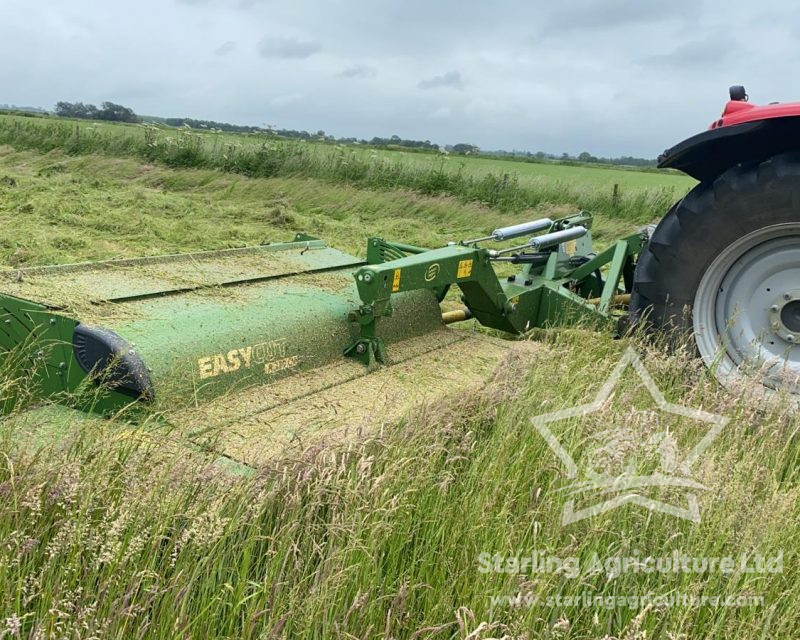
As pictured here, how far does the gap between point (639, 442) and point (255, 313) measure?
1.65 m

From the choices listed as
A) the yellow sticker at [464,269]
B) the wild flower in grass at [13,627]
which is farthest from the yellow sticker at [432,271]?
the wild flower in grass at [13,627]

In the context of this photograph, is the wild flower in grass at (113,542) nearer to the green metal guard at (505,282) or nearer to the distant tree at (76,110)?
the green metal guard at (505,282)

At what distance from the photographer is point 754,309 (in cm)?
312

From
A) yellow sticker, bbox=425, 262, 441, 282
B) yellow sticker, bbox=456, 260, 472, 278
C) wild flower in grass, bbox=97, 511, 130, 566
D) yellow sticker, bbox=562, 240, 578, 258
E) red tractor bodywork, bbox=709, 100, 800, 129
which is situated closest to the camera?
wild flower in grass, bbox=97, 511, 130, 566

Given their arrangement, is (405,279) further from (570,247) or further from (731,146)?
(570,247)

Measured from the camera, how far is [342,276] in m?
3.95

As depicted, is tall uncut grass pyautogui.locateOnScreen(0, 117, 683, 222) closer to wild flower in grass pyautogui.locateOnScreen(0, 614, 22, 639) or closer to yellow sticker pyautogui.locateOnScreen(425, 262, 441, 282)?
yellow sticker pyautogui.locateOnScreen(425, 262, 441, 282)

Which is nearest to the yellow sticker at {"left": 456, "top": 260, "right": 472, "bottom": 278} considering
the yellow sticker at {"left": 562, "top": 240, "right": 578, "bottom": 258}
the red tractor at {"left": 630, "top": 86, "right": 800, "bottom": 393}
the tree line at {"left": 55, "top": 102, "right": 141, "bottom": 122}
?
the red tractor at {"left": 630, "top": 86, "right": 800, "bottom": 393}

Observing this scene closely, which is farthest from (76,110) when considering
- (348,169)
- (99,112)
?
(348,169)

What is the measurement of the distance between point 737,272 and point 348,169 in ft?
38.0

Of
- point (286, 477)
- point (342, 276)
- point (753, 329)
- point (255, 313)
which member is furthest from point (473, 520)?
point (342, 276)

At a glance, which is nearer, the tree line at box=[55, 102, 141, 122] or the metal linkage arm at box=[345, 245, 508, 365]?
the metal linkage arm at box=[345, 245, 508, 365]

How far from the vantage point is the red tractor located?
116 inches

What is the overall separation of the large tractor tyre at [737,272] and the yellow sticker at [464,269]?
2.70ft
